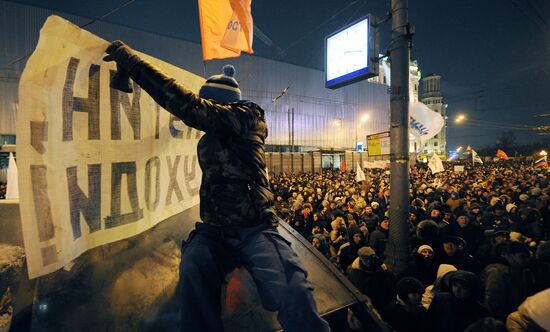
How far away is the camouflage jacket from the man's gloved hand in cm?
4

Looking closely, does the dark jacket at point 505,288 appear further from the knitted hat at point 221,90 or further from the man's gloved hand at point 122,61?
the man's gloved hand at point 122,61

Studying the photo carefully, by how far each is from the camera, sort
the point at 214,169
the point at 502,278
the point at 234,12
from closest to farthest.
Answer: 1. the point at 214,169
2. the point at 502,278
3. the point at 234,12

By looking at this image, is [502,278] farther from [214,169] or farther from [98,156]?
[98,156]

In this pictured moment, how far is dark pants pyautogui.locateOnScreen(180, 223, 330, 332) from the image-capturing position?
1.29m

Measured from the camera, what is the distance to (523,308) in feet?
6.13

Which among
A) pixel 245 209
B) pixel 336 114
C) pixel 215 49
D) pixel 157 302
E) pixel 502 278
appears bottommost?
pixel 502 278

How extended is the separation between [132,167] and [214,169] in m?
0.75

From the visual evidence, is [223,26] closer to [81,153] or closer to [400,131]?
[400,131]

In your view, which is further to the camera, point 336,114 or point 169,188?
point 336,114

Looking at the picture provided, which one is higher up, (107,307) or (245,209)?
(245,209)

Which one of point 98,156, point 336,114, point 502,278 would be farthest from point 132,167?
point 336,114

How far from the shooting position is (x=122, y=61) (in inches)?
58.2

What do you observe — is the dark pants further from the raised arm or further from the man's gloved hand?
the man's gloved hand

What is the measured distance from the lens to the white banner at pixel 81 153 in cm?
138
